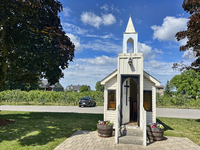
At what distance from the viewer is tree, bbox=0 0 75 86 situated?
341 inches

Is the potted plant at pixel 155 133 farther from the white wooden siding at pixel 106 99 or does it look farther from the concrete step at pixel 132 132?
the white wooden siding at pixel 106 99

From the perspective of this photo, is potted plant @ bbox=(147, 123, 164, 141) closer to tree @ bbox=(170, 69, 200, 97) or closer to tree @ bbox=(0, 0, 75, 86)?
tree @ bbox=(0, 0, 75, 86)


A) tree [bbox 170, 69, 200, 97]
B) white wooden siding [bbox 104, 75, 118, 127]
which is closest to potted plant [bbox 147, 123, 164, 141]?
white wooden siding [bbox 104, 75, 118, 127]

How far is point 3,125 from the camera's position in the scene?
970 centimetres

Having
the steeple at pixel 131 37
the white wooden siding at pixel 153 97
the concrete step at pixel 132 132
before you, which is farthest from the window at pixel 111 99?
the steeple at pixel 131 37

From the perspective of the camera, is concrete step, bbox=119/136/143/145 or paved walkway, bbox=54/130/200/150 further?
concrete step, bbox=119/136/143/145

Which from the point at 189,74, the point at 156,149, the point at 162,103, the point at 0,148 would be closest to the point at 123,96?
→ the point at 156,149

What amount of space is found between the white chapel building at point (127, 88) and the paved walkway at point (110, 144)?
40.3 inches

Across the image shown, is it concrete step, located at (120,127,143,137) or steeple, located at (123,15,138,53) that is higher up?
steeple, located at (123,15,138,53)

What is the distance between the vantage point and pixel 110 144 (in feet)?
→ 21.4

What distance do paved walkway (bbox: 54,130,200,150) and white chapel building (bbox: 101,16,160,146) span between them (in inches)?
40.3

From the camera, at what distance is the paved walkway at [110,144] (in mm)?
6141

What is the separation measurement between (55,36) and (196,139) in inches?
394

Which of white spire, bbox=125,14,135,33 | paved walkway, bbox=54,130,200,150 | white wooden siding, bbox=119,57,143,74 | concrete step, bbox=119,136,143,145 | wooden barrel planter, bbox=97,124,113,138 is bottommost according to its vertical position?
paved walkway, bbox=54,130,200,150
